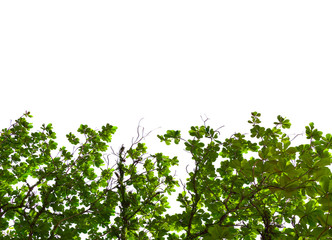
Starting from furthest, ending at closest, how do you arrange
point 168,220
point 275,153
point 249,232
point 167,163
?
point 167,163, point 168,220, point 249,232, point 275,153

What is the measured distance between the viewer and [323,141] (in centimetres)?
457

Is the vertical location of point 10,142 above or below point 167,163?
above

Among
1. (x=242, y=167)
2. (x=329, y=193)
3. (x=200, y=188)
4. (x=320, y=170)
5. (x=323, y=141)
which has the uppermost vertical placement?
(x=323, y=141)

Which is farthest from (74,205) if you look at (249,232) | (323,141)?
(323,141)

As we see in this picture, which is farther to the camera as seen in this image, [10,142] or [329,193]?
[10,142]

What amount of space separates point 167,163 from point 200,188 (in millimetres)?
1136

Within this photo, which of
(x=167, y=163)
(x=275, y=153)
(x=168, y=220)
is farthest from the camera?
(x=167, y=163)

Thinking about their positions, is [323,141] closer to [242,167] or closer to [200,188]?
[200,188]

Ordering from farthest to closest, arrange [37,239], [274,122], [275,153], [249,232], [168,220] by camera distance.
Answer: [274,122], [168,220], [249,232], [37,239], [275,153]

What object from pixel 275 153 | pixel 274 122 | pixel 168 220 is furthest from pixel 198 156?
pixel 275 153

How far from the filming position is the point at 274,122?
16.7 ft

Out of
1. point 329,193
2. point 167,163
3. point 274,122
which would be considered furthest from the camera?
point 167,163

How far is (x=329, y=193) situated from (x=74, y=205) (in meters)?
4.34

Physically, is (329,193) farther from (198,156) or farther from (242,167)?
(198,156)
